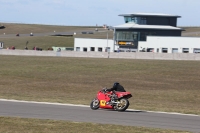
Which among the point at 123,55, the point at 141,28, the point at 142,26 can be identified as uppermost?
the point at 142,26

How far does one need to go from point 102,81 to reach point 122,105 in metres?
22.9

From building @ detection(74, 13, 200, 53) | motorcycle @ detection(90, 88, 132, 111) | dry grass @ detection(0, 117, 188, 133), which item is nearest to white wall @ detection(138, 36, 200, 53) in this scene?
building @ detection(74, 13, 200, 53)

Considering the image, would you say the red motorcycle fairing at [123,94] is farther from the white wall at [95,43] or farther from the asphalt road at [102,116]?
the white wall at [95,43]

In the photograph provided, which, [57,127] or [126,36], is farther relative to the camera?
[126,36]

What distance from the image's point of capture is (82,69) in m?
56.1

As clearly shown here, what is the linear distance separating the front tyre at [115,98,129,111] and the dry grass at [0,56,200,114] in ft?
16.4

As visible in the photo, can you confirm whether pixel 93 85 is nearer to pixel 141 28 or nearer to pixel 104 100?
pixel 104 100

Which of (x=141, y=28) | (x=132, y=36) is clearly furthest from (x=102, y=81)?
(x=132, y=36)

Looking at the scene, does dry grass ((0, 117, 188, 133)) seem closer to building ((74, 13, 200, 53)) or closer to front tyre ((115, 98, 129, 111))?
front tyre ((115, 98, 129, 111))

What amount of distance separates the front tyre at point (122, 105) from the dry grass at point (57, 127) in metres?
5.17

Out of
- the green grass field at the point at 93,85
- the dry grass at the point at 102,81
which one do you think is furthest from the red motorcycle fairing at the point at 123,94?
the dry grass at the point at 102,81

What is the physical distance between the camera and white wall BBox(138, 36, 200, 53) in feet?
306

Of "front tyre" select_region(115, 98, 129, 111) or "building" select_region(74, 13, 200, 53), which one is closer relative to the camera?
"front tyre" select_region(115, 98, 129, 111)

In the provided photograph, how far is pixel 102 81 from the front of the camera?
45000mm
